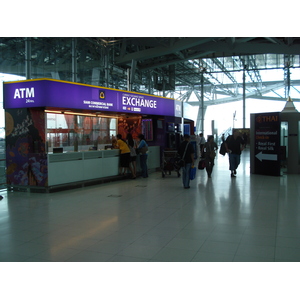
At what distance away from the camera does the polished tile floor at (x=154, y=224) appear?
3980mm

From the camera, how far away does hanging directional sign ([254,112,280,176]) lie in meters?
11.2

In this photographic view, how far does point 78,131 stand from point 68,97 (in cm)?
184

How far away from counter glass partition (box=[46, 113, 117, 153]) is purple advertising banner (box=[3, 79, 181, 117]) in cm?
74

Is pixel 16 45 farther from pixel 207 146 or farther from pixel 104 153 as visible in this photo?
pixel 207 146

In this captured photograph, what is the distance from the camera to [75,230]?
5.09 meters

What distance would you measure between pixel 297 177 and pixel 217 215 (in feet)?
21.5

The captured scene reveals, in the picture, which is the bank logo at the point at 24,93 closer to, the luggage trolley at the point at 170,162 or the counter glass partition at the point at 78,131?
the counter glass partition at the point at 78,131

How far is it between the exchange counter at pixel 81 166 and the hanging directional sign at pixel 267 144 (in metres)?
5.21

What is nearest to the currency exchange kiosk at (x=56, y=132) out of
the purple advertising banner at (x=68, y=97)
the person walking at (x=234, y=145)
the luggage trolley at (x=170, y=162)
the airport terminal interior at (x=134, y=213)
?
the purple advertising banner at (x=68, y=97)

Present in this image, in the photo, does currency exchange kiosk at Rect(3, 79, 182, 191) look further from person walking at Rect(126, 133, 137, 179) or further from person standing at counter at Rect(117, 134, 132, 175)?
person walking at Rect(126, 133, 137, 179)

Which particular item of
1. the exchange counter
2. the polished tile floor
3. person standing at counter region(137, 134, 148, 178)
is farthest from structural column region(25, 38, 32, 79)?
the polished tile floor

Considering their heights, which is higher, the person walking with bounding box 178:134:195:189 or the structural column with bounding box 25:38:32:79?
the structural column with bounding box 25:38:32:79

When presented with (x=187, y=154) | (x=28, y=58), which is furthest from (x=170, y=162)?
(x=28, y=58)
